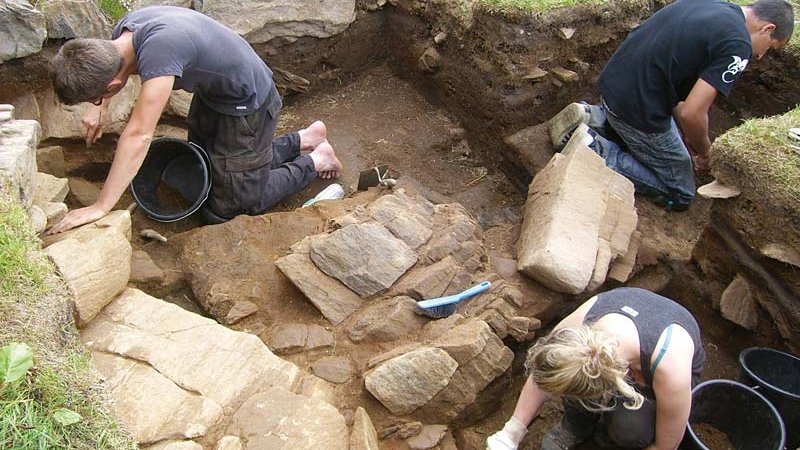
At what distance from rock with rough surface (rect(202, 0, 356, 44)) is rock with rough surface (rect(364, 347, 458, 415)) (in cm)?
331

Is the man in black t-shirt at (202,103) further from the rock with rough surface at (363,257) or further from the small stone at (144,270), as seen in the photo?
the rock with rough surface at (363,257)

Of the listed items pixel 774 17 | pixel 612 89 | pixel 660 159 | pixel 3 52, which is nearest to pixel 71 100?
pixel 3 52

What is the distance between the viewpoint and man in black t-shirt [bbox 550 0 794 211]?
14.2ft

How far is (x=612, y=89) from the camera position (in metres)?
4.89

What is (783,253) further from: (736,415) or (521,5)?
(521,5)

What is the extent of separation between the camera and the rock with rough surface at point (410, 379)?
319 cm

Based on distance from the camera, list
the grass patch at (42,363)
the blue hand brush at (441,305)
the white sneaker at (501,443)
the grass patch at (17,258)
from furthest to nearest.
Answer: the blue hand brush at (441,305), the white sneaker at (501,443), the grass patch at (17,258), the grass patch at (42,363)

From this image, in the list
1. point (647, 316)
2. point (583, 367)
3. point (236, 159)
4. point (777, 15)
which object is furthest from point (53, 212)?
point (777, 15)

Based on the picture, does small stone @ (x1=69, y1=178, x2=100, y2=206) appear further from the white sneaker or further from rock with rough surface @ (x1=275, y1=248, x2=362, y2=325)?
the white sneaker

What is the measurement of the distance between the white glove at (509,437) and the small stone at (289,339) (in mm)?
1059

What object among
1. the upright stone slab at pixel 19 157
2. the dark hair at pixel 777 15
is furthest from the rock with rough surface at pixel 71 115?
the dark hair at pixel 777 15

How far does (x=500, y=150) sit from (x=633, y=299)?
276 centimetres

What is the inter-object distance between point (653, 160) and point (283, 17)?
3.22m

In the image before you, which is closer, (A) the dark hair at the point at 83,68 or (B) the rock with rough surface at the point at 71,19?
(A) the dark hair at the point at 83,68
